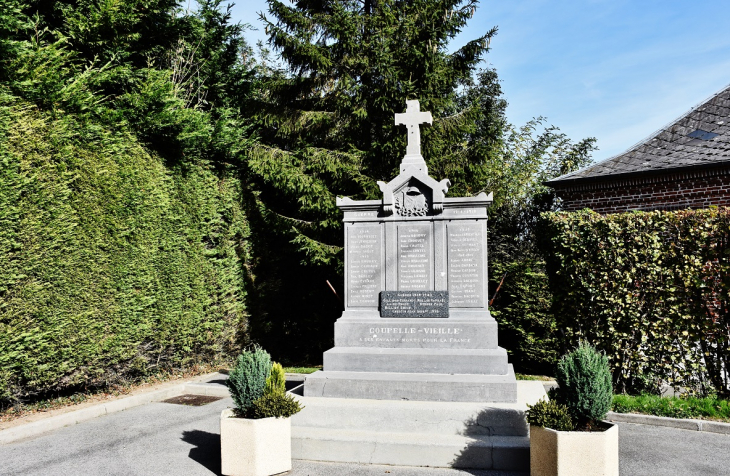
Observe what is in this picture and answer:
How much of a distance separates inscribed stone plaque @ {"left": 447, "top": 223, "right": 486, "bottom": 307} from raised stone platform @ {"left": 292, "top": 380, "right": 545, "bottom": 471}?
5.05 ft

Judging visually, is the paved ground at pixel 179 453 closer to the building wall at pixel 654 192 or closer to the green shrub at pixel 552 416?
the green shrub at pixel 552 416

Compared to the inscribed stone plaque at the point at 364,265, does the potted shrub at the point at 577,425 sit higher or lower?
lower

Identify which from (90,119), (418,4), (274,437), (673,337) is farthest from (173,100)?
(673,337)

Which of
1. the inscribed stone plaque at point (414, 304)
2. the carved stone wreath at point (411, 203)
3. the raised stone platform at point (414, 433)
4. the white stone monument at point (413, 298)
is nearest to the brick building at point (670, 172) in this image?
the white stone monument at point (413, 298)

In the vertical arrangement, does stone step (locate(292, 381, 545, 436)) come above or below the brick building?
below

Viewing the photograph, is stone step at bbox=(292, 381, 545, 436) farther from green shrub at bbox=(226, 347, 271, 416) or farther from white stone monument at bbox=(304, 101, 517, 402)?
green shrub at bbox=(226, 347, 271, 416)

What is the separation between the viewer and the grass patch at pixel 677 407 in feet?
21.7

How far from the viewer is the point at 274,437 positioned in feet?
16.5

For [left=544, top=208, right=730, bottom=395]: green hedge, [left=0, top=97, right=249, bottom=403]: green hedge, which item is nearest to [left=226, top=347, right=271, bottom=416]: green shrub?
[left=0, top=97, right=249, bottom=403]: green hedge

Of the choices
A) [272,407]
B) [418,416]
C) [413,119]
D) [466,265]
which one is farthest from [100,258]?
[466,265]

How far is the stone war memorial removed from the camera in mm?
5496

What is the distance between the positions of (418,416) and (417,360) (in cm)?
100

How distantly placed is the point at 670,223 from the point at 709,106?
8074 mm

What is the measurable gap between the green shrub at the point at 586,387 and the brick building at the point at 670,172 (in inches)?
356
